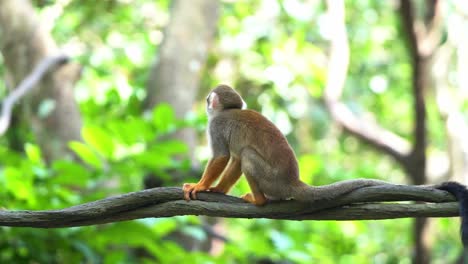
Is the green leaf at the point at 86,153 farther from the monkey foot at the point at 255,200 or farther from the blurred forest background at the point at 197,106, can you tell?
the monkey foot at the point at 255,200

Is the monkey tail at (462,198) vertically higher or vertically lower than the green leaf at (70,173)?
lower

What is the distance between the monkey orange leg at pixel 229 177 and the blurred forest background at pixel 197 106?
0.91m

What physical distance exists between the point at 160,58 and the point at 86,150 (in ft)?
7.06


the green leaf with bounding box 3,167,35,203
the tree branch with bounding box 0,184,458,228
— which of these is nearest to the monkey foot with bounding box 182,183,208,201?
the tree branch with bounding box 0,184,458,228

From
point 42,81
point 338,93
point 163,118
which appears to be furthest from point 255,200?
point 338,93

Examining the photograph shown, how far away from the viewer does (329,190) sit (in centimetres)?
242

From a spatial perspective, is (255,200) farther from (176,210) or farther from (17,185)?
(17,185)

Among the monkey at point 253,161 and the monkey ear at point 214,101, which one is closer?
the monkey at point 253,161

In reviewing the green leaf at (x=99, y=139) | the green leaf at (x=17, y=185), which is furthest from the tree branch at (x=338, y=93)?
the green leaf at (x=17, y=185)

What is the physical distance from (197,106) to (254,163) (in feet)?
16.3

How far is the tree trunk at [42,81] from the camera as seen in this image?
5566 mm

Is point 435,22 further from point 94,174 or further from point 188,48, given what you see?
point 94,174

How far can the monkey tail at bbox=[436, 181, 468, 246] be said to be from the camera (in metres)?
2.03

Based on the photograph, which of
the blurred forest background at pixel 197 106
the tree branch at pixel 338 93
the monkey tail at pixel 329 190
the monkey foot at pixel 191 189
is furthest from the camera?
the tree branch at pixel 338 93
